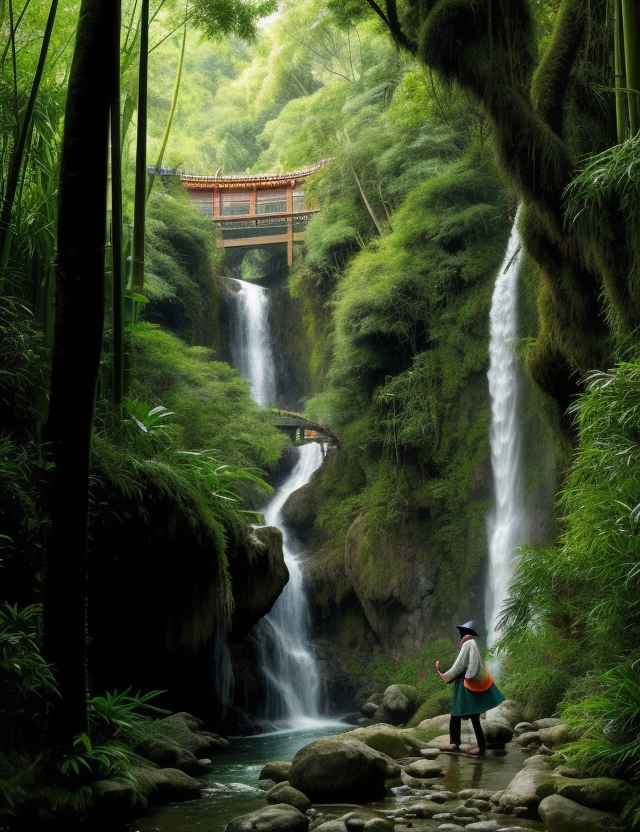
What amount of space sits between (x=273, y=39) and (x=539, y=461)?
20.9 meters

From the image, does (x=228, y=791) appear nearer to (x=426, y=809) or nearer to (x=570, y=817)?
(x=426, y=809)

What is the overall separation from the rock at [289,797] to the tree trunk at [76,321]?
5.98ft

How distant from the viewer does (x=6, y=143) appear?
19.7 ft

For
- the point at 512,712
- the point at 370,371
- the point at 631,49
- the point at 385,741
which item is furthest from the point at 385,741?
the point at 370,371

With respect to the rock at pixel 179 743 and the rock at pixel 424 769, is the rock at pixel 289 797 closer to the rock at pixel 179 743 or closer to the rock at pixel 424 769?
the rock at pixel 179 743

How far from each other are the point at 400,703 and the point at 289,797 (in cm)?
607

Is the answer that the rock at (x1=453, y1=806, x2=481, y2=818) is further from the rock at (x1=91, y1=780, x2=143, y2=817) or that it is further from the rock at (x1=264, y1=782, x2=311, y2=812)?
the rock at (x1=91, y1=780, x2=143, y2=817)

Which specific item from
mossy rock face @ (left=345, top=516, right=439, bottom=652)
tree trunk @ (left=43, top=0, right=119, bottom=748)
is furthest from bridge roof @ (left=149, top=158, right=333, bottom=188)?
tree trunk @ (left=43, top=0, right=119, bottom=748)

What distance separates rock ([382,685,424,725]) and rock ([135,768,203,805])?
5.63 metres

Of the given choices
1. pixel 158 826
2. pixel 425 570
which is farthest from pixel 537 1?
pixel 158 826

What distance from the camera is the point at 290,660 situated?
13000 millimetres

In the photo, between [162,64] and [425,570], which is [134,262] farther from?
[162,64]

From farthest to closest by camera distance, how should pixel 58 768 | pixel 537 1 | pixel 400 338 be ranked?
pixel 400 338
pixel 537 1
pixel 58 768

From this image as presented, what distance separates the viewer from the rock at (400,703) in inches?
448
